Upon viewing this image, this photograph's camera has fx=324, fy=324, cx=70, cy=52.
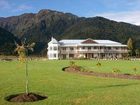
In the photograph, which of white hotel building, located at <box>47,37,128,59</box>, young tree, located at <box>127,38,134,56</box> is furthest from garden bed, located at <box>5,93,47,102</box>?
young tree, located at <box>127,38,134,56</box>

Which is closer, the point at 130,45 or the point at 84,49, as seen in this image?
the point at 84,49

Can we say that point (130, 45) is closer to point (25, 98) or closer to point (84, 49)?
point (84, 49)

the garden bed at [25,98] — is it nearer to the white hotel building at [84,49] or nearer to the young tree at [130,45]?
the white hotel building at [84,49]

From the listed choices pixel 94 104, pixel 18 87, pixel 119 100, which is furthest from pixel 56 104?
pixel 18 87

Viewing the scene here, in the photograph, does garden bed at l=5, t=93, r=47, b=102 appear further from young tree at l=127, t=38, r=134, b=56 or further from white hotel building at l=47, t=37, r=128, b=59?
young tree at l=127, t=38, r=134, b=56

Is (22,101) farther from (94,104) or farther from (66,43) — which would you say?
(66,43)

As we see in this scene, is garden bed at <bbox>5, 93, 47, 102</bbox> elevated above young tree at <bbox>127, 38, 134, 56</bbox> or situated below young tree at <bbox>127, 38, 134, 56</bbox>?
below

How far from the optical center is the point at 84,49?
13112 centimetres

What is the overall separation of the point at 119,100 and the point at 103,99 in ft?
3.52

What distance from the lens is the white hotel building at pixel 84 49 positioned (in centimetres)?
12734

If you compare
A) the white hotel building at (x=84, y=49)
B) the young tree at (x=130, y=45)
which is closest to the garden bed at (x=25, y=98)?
the white hotel building at (x=84, y=49)

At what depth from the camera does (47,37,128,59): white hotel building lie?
127 metres

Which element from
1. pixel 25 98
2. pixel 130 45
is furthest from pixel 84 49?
pixel 25 98

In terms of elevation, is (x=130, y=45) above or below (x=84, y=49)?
above
